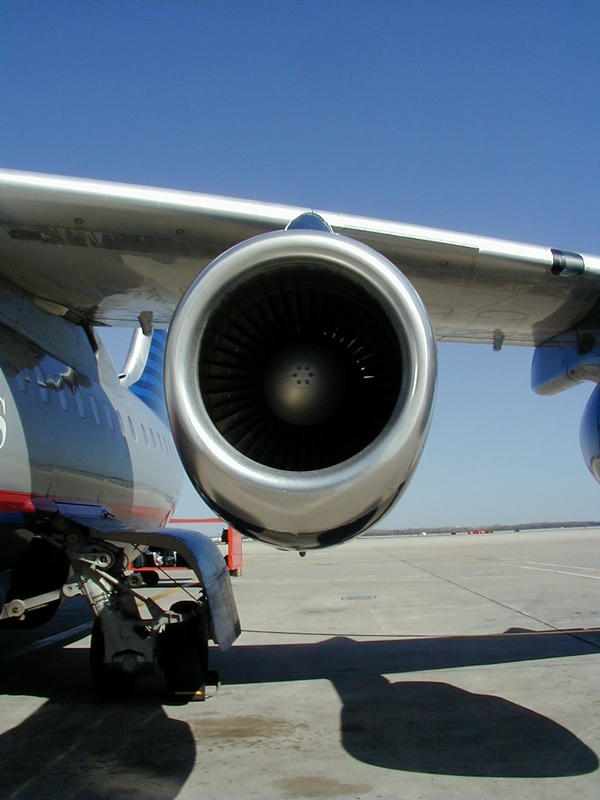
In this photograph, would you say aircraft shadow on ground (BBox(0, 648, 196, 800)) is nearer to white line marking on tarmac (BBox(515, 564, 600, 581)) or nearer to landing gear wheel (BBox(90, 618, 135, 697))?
landing gear wheel (BBox(90, 618, 135, 697))

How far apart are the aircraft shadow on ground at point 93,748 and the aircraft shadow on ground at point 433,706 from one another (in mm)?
1030

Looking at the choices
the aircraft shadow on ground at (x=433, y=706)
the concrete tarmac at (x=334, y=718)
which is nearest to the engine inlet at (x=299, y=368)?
the concrete tarmac at (x=334, y=718)

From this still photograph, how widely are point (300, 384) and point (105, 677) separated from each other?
3265mm

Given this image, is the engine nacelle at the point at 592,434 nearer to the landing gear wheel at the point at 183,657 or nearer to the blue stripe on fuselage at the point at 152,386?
the landing gear wheel at the point at 183,657

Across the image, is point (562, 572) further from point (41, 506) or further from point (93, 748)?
point (93, 748)

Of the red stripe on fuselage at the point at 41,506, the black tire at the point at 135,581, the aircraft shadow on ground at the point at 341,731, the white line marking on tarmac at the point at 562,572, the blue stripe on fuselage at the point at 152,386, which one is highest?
the blue stripe on fuselage at the point at 152,386

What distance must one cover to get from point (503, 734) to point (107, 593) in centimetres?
292

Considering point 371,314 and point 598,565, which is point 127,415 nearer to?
point 371,314

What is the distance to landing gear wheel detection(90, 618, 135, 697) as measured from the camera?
5410 millimetres

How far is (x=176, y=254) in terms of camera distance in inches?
192

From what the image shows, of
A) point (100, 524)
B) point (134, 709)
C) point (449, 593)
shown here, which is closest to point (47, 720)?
point (134, 709)

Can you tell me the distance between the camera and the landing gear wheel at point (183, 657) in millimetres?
5340

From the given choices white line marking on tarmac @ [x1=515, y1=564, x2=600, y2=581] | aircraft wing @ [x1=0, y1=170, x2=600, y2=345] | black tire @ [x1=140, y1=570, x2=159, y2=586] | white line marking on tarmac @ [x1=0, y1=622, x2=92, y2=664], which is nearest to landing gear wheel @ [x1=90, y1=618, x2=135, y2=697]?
black tire @ [x1=140, y1=570, x2=159, y2=586]

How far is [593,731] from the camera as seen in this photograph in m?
4.32
